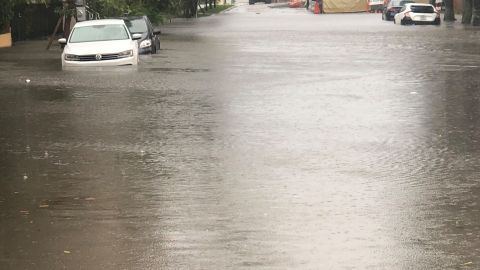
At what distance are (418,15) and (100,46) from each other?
3587 cm

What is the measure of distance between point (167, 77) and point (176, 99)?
4.99 meters

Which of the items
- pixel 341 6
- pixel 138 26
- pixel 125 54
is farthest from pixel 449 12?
pixel 125 54

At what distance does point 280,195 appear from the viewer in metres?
9.82

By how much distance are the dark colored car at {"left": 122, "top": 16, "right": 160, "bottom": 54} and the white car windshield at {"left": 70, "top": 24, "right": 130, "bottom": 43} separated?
15.4 ft

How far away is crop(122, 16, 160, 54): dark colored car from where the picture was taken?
3193cm

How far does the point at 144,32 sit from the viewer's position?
32688mm

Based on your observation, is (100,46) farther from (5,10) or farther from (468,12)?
(468,12)

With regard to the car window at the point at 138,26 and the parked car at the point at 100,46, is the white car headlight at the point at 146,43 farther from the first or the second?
the parked car at the point at 100,46

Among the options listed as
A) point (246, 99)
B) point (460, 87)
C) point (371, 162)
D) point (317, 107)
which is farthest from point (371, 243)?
point (460, 87)

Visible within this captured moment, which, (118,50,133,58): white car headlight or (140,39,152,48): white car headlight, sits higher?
(118,50,133,58): white car headlight

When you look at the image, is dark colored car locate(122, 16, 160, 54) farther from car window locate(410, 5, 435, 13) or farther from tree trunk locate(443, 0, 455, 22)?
tree trunk locate(443, 0, 455, 22)

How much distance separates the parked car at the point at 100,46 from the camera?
83.0 feet

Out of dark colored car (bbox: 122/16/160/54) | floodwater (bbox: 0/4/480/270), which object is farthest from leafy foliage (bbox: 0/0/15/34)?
floodwater (bbox: 0/4/480/270)

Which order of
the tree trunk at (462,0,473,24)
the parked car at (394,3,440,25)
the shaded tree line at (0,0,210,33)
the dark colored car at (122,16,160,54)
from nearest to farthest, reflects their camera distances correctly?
the dark colored car at (122,16,160,54) → the shaded tree line at (0,0,210,33) → the tree trunk at (462,0,473,24) → the parked car at (394,3,440,25)
